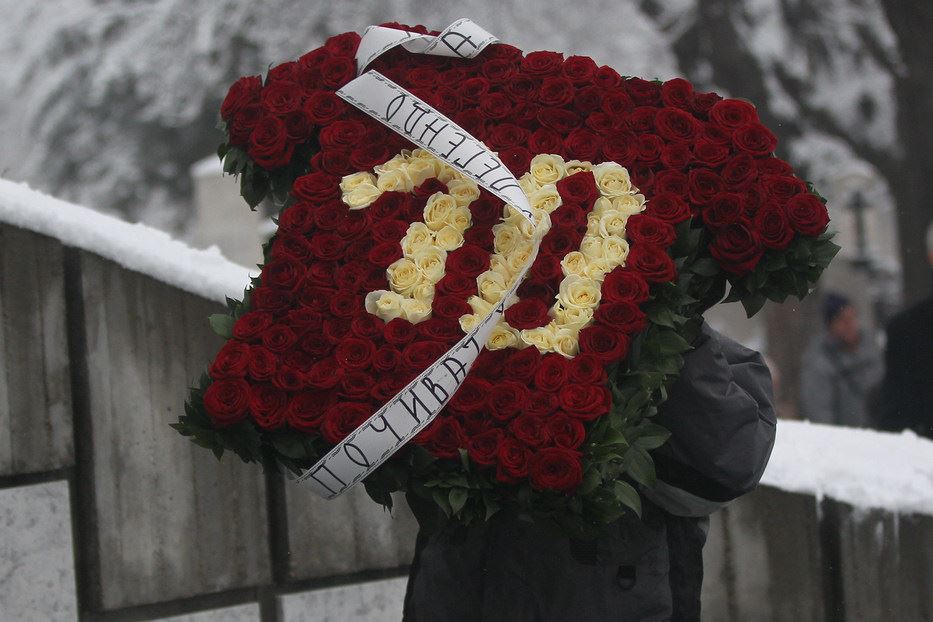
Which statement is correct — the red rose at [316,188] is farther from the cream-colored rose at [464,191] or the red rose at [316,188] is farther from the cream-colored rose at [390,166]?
the cream-colored rose at [464,191]

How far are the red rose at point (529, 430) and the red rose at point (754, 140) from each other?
731 mm

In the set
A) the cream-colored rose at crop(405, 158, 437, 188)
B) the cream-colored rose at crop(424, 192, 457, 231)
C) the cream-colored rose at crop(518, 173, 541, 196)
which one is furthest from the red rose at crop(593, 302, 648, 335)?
the cream-colored rose at crop(405, 158, 437, 188)

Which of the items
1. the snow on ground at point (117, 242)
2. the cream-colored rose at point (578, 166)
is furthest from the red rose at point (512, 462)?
the snow on ground at point (117, 242)

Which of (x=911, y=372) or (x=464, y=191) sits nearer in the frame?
(x=464, y=191)

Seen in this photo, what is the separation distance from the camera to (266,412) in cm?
244

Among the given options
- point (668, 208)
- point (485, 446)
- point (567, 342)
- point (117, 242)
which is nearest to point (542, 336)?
point (567, 342)

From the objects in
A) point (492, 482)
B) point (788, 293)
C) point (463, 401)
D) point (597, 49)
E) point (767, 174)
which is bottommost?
point (492, 482)

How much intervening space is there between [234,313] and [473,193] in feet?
1.82

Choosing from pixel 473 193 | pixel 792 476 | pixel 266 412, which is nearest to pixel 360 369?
pixel 266 412

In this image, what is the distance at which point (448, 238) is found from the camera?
2703 mm

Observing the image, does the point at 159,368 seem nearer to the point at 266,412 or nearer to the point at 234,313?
the point at 234,313

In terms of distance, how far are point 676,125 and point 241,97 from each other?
0.96 m

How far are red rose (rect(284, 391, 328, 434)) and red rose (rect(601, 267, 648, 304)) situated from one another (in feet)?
1.88

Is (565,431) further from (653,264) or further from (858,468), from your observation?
(858,468)
